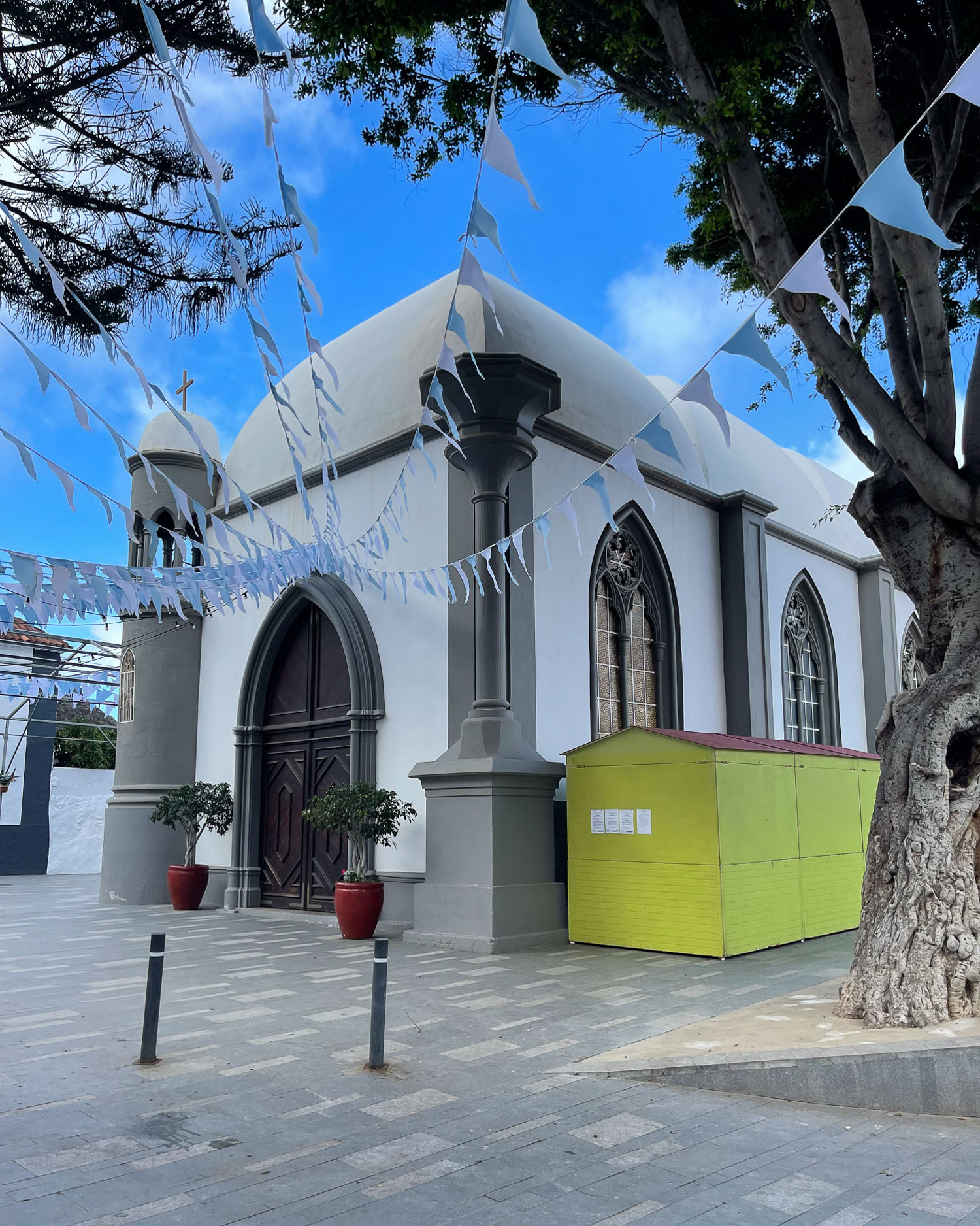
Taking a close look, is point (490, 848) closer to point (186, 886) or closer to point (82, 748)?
point (186, 886)

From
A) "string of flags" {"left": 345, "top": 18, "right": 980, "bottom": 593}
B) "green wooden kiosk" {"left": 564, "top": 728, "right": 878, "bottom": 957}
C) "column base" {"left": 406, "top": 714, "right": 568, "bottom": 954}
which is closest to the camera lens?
"string of flags" {"left": 345, "top": 18, "right": 980, "bottom": 593}

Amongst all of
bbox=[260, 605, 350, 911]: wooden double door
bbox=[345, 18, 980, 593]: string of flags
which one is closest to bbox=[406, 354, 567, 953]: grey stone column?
bbox=[260, 605, 350, 911]: wooden double door

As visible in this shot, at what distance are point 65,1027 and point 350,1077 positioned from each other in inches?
98.6

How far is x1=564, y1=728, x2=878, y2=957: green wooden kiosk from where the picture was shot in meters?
9.42

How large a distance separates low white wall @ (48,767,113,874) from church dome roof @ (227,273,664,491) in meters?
15.8

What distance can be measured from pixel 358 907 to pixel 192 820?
415 centimetres

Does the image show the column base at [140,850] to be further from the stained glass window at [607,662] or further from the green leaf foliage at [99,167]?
the green leaf foliage at [99,167]

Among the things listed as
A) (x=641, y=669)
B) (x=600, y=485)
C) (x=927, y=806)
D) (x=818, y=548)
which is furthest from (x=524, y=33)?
(x=818, y=548)

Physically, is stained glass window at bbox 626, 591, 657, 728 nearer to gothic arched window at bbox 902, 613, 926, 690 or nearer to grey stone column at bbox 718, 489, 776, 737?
grey stone column at bbox 718, 489, 776, 737

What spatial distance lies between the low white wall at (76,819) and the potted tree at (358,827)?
1846 cm

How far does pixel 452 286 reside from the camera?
44.1 ft

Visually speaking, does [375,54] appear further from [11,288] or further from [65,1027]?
[65,1027]

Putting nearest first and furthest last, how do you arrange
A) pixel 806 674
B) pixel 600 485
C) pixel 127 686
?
pixel 600 485
pixel 127 686
pixel 806 674

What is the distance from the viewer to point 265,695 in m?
14.6
